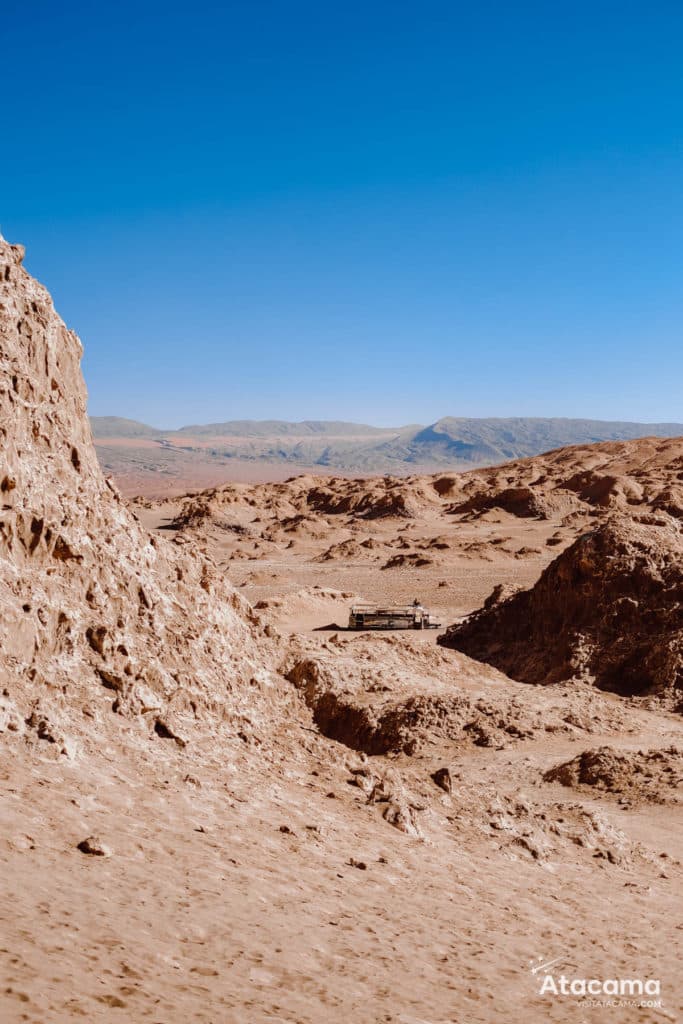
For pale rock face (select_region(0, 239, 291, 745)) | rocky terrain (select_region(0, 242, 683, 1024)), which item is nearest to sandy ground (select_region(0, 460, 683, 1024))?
rocky terrain (select_region(0, 242, 683, 1024))

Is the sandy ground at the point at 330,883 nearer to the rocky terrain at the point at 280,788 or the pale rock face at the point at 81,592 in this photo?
the rocky terrain at the point at 280,788

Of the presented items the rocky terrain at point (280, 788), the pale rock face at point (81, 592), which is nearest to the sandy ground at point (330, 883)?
the rocky terrain at point (280, 788)

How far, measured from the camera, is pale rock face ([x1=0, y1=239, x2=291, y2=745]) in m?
7.14

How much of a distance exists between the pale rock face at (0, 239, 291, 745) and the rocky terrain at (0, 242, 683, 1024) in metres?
0.03

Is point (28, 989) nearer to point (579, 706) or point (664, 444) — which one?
point (579, 706)

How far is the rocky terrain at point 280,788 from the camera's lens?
4613 mm

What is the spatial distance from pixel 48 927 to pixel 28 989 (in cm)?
62

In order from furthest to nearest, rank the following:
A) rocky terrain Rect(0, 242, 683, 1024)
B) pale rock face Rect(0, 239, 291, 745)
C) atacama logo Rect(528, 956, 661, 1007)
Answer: pale rock face Rect(0, 239, 291, 745) < atacama logo Rect(528, 956, 661, 1007) < rocky terrain Rect(0, 242, 683, 1024)

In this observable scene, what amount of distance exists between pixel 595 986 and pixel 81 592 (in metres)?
5.26

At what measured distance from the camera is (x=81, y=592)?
26.2 feet

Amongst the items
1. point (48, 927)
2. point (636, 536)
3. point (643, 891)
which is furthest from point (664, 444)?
point (48, 927)

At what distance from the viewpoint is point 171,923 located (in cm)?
479

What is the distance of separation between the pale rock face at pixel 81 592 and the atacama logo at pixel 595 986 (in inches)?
134

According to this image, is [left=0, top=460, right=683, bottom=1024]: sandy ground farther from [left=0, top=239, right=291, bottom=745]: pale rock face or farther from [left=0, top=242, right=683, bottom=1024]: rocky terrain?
[left=0, top=239, right=291, bottom=745]: pale rock face
